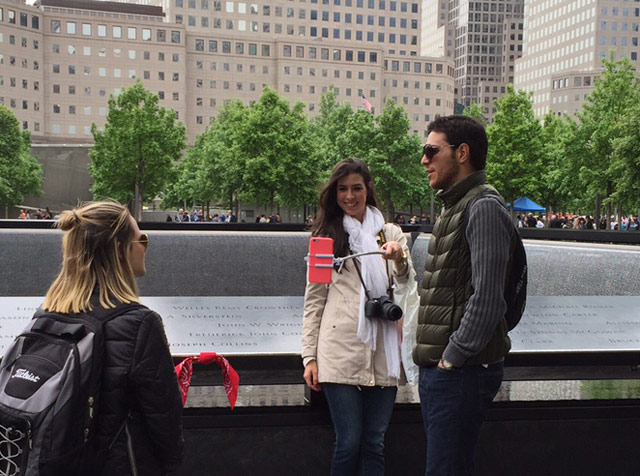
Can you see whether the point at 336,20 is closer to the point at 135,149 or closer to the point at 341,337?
the point at 135,149

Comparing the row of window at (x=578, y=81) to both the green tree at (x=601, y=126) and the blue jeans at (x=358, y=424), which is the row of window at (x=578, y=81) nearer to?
the green tree at (x=601, y=126)

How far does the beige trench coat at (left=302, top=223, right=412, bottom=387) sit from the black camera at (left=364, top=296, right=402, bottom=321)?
87 millimetres

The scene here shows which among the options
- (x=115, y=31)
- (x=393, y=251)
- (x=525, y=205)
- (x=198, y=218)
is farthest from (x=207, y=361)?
(x=115, y=31)

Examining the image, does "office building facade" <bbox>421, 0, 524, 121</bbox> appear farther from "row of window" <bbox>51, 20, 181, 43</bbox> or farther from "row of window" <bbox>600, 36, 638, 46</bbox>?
"row of window" <bbox>51, 20, 181, 43</bbox>

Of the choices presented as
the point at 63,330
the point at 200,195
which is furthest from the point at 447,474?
the point at 200,195

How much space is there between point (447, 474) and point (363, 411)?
0.59m

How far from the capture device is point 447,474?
276 centimetres

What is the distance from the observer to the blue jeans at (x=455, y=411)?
2.70 m

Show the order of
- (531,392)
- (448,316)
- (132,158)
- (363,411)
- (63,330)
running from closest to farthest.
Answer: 1. (63,330)
2. (448,316)
3. (363,411)
4. (531,392)
5. (132,158)

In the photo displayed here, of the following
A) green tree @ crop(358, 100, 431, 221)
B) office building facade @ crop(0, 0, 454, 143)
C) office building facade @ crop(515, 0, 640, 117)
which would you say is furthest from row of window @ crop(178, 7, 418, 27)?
green tree @ crop(358, 100, 431, 221)

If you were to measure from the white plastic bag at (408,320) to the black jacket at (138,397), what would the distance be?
4.29ft

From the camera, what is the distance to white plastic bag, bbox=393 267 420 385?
3.23 metres

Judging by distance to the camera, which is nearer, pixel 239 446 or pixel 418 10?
pixel 239 446

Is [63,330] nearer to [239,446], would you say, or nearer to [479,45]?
[239,446]
